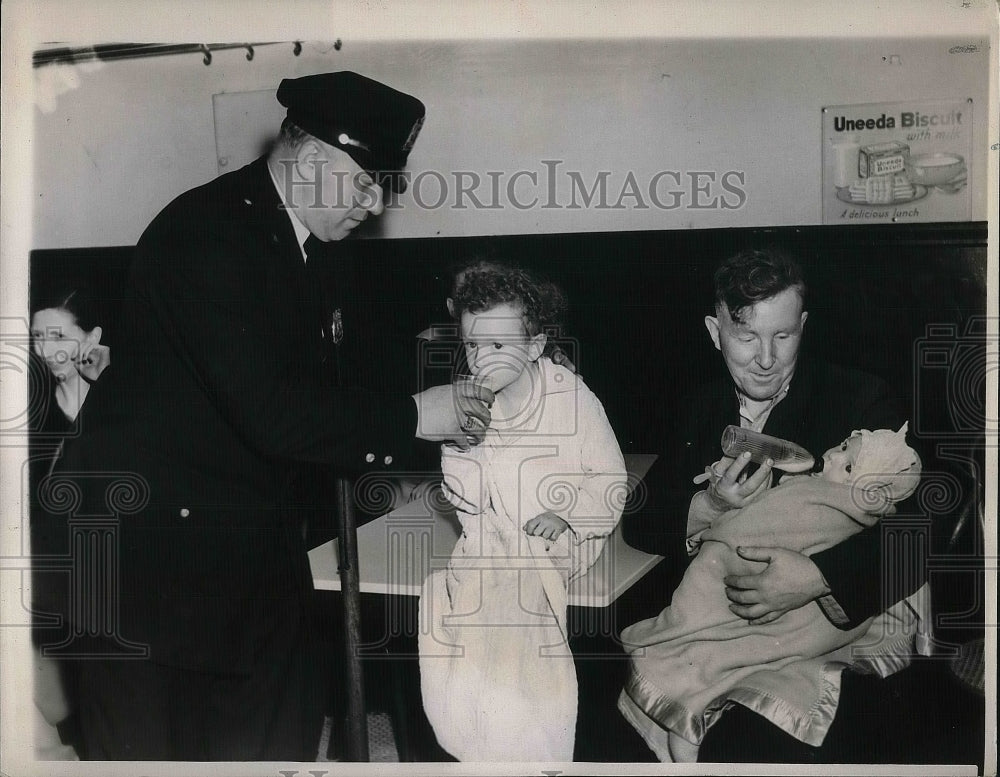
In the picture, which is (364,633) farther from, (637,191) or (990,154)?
(990,154)

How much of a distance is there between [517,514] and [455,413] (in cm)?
26

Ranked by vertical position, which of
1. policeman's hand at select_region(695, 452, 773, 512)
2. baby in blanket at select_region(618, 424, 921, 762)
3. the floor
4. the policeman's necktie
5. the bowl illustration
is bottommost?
the floor

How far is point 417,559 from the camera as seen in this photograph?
1938mm

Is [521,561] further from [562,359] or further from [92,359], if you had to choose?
[92,359]

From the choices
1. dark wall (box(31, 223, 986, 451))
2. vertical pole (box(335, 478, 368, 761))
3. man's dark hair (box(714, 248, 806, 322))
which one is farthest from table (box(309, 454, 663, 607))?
man's dark hair (box(714, 248, 806, 322))

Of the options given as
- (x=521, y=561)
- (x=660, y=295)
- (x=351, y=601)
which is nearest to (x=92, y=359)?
(x=351, y=601)

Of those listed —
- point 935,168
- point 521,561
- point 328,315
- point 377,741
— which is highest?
point 935,168

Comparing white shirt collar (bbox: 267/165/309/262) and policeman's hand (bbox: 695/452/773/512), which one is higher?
white shirt collar (bbox: 267/165/309/262)

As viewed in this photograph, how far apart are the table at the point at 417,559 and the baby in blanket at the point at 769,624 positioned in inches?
4.5

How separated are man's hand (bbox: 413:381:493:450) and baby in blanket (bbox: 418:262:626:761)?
0.02m

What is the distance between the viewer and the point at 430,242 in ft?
6.27

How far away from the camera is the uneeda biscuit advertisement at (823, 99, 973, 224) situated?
189 cm

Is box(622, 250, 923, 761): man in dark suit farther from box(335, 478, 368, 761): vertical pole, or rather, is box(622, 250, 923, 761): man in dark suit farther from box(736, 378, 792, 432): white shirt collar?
box(335, 478, 368, 761): vertical pole

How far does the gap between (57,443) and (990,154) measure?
7.06 feet
